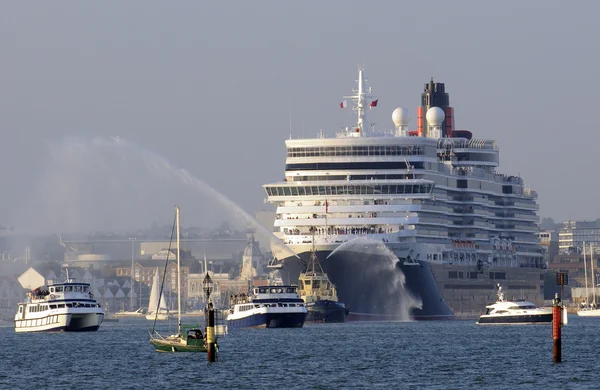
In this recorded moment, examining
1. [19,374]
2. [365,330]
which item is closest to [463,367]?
[19,374]

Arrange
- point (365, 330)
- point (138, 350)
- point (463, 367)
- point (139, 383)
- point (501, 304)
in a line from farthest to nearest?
point (501, 304), point (365, 330), point (138, 350), point (463, 367), point (139, 383)

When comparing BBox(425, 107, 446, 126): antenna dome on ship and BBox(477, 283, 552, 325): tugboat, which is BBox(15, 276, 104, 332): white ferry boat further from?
BBox(425, 107, 446, 126): antenna dome on ship

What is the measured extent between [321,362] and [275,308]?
165ft

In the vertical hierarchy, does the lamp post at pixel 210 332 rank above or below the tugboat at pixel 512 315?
below

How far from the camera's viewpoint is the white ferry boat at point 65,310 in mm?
148875

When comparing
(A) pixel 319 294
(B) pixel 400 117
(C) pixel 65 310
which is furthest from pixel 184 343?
(B) pixel 400 117

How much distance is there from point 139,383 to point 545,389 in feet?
67.8

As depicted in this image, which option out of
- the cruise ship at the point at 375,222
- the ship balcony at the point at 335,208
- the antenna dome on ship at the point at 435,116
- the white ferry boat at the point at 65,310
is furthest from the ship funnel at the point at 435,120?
the white ferry boat at the point at 65,310

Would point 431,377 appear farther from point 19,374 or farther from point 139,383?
point 19,374

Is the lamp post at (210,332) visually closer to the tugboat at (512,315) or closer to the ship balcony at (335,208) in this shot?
the tugboat at (512,315)

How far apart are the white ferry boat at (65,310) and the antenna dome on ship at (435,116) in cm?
5807

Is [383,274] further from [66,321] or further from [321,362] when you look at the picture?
[321,362]

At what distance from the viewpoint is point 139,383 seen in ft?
279

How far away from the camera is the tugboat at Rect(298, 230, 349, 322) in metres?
158
